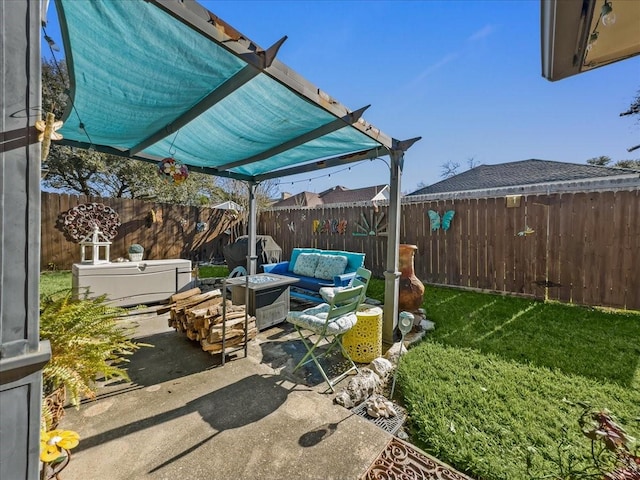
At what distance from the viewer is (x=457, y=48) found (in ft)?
13.2

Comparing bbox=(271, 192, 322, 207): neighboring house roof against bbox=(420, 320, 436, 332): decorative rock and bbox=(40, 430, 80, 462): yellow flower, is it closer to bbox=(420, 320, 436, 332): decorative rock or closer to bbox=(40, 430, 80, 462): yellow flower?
bbox=(420, 320, 436, 332): decorative rock

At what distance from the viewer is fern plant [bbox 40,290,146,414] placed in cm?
145

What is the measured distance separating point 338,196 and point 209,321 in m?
22.3

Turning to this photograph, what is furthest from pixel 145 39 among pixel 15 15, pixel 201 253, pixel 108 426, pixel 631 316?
pixel 201 253

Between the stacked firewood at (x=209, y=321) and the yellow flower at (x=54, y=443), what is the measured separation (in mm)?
1494

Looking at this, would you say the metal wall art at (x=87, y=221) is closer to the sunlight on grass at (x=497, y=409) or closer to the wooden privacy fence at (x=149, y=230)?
the wooden privacy fence at (x=149, y=230)

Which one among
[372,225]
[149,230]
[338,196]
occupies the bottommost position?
[149,230]

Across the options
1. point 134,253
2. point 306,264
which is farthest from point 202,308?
point 134,253

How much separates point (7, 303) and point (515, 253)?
6781 millimetres

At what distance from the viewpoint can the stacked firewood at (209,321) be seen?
2805mm

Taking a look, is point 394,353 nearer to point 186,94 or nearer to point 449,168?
point 186,94

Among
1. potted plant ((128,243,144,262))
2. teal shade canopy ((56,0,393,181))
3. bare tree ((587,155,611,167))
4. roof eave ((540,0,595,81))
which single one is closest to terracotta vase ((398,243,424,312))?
teal shade canopy ((56,0,393,181))

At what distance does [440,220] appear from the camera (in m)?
6.32

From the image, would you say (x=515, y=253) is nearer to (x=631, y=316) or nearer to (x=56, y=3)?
(x=631, y=316)
